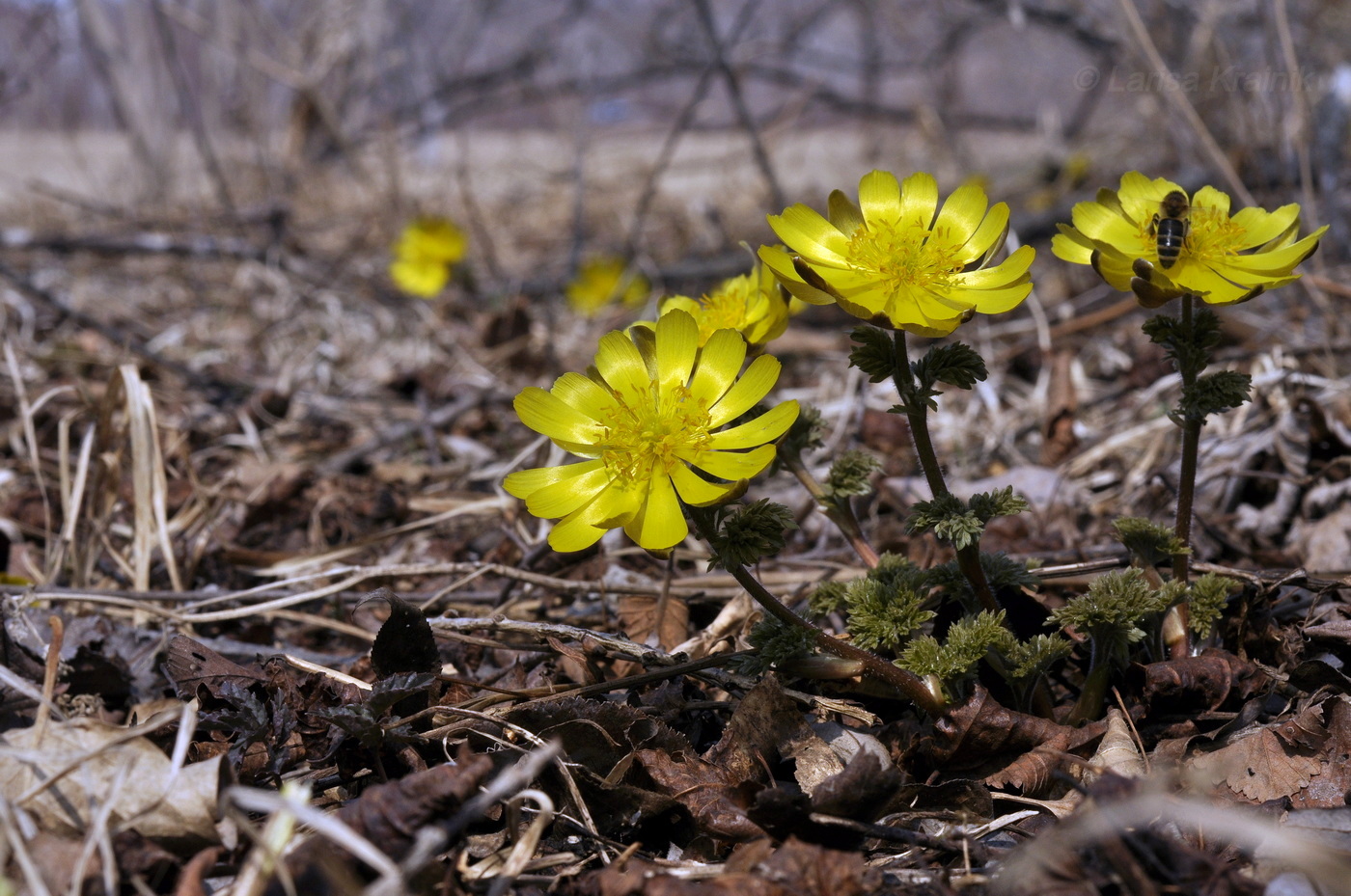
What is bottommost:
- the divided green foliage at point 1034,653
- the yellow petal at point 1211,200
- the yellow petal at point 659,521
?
the divided green foliage at point 1034,653

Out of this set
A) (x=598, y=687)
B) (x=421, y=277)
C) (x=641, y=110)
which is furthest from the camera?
(x=641, y=110)

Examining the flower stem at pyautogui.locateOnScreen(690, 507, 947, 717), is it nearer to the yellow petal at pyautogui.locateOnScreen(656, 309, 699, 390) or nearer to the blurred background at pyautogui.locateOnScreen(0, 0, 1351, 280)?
the yellow petal at pyautogui.locateOnScreen(656, 309, 699, 390)

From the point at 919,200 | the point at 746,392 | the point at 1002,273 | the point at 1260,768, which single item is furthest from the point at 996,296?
the point at 1260,768

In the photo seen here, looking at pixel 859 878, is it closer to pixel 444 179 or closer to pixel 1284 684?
pixel 1284 684

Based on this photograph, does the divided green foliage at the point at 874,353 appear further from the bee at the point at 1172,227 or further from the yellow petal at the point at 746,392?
the bee at the point at 1172,227

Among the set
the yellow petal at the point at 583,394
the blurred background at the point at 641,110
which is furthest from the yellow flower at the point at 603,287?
the yellow petal at the point at 583,394

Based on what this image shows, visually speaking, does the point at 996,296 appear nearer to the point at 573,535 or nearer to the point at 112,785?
the point at 573,535

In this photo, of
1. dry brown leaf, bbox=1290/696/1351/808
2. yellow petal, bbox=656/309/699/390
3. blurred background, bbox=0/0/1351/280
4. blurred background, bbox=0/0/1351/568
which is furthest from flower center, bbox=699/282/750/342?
blurred background, bbox=0/0/1351/280
